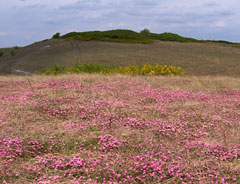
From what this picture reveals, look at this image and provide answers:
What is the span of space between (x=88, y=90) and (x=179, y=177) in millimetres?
8930

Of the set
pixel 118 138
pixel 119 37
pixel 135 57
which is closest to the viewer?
pixel 118 138

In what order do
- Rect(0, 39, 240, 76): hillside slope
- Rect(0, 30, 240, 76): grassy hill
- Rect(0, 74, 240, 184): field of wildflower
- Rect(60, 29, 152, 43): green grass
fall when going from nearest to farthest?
Rect(0, 74, 240, 184): field of wildflower → Rect(0, 39, 240, 76): hillside slope → Rect(0, 30, 240, 76): grassy hill → Rect(60, 29, 152, 43): green grass

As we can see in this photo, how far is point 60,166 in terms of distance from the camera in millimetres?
5480

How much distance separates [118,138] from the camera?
6945 millimetres

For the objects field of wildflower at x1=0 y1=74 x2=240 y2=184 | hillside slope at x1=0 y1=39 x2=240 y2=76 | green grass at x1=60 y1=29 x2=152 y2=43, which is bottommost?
field of wildflower at x1=0 y1=74 x2=240 y2=184

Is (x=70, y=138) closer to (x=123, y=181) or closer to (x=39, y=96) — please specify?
(x=123, y=181)

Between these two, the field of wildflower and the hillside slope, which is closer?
the field of wildflower

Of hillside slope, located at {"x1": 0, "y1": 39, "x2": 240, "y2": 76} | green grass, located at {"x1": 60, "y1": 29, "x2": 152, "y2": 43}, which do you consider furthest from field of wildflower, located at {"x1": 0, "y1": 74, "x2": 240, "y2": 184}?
green grass, located at {"x1": 60, "y1": 29, "x2": 152, "y2": 43}

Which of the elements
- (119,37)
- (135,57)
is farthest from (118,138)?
(119,37)

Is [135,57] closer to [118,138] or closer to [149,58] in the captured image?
[149,58]

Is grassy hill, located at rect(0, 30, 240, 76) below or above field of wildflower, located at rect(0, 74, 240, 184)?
above

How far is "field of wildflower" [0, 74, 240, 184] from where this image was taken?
5215 mm

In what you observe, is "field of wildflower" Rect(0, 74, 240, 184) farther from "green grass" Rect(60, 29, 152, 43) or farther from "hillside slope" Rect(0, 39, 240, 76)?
"green grass" Rect(60, 29, 152, 43)

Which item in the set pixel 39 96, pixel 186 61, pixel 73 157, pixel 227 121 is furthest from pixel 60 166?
pixel 186 61
